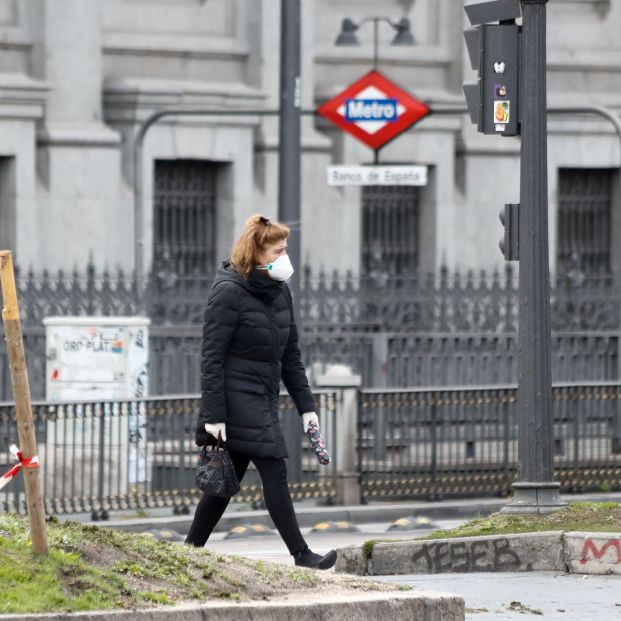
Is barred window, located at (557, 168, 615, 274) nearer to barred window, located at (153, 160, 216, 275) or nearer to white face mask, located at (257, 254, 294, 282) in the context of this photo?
barred window, located at (153, 160, 216, 275)

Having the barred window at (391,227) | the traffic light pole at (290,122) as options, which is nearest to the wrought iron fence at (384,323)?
the traffic light pole at (290,122)

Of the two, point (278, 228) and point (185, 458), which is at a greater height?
point (278, 228)

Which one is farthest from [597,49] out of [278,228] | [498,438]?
[278,228]

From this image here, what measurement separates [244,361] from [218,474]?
55 cm

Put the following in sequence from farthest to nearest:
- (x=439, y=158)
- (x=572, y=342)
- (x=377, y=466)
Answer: (x=439, y=158)
(x=572, y=342)
(x=377, y=466)

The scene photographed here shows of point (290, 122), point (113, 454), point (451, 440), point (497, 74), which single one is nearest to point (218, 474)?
point (497, 74)

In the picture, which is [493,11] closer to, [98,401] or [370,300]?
[98,401]

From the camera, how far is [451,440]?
16.8m

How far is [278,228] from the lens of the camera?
399 inches

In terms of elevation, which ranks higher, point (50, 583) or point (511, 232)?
point (511, 232)

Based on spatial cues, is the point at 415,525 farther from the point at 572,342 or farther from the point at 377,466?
the point at 572,342

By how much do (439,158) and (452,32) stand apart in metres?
1.61

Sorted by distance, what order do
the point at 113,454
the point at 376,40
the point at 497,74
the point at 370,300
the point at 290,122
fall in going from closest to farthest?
the point at 497,74
the point at 113,454
the point at 290,122
the point at 370,300
the point at 376,40

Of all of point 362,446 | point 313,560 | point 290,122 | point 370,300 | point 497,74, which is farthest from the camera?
point 370,300
